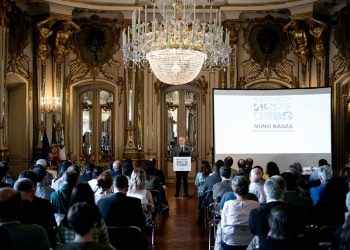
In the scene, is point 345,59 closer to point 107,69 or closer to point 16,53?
point 107,69

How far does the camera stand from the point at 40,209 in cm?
471

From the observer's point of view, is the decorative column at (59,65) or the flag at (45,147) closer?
the flag at (45,147)

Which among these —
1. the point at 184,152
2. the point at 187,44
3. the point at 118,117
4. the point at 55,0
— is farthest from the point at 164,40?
the point at 118,117

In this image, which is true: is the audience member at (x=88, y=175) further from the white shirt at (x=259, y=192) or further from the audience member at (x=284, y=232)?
the audience member at (x=284, y=232)

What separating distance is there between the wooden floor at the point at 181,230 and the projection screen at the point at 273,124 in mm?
2587

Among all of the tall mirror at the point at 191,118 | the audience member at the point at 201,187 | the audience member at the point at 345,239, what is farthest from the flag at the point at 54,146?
the audience member at the point at 345,239

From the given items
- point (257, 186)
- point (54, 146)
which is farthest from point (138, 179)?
point (54, 146)

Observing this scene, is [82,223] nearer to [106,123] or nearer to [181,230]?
[181,230]

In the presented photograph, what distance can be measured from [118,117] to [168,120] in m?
1.40

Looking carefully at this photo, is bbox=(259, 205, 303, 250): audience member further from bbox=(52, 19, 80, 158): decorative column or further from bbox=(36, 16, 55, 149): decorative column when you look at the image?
bbox=(52, 19, 80, 158): decorative column

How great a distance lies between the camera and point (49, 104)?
1467 centimetres

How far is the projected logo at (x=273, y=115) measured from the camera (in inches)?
552

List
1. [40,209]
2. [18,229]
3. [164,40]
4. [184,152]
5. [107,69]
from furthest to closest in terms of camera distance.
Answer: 1. [107,69]
2. [184,152]
3. [164,40]
4. [40,209]
5. [18,229]

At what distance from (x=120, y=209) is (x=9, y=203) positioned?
1.74 metres
